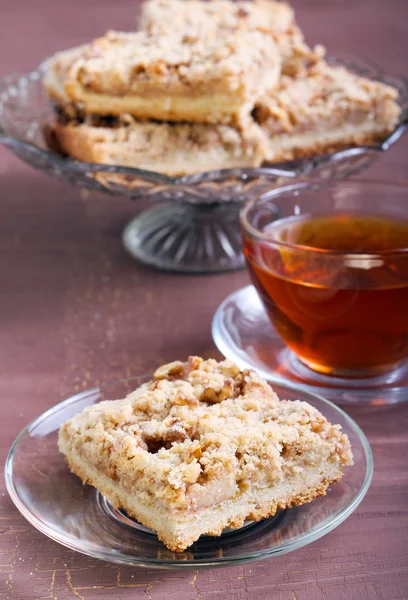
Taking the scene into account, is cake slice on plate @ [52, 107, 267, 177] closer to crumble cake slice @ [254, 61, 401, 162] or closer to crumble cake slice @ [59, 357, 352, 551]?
crumble cake slice @ [254, 61, 401, 162]

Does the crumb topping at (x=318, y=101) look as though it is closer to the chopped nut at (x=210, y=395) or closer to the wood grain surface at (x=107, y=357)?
the wood grain surface at (x=107, y=357)

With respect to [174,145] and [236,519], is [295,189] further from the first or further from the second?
[236,519]

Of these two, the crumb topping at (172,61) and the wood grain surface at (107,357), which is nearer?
the wood grain surface at (107,357)

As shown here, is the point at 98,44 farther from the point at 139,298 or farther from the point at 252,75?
the point at 139,298

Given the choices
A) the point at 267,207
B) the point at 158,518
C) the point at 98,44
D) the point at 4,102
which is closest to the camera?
the point at 158,518

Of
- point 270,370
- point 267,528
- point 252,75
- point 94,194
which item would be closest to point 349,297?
point 270,370

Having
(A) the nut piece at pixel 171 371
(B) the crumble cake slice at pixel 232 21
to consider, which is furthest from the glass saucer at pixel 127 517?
(B) the crumble cake slice at pixel 232 21
